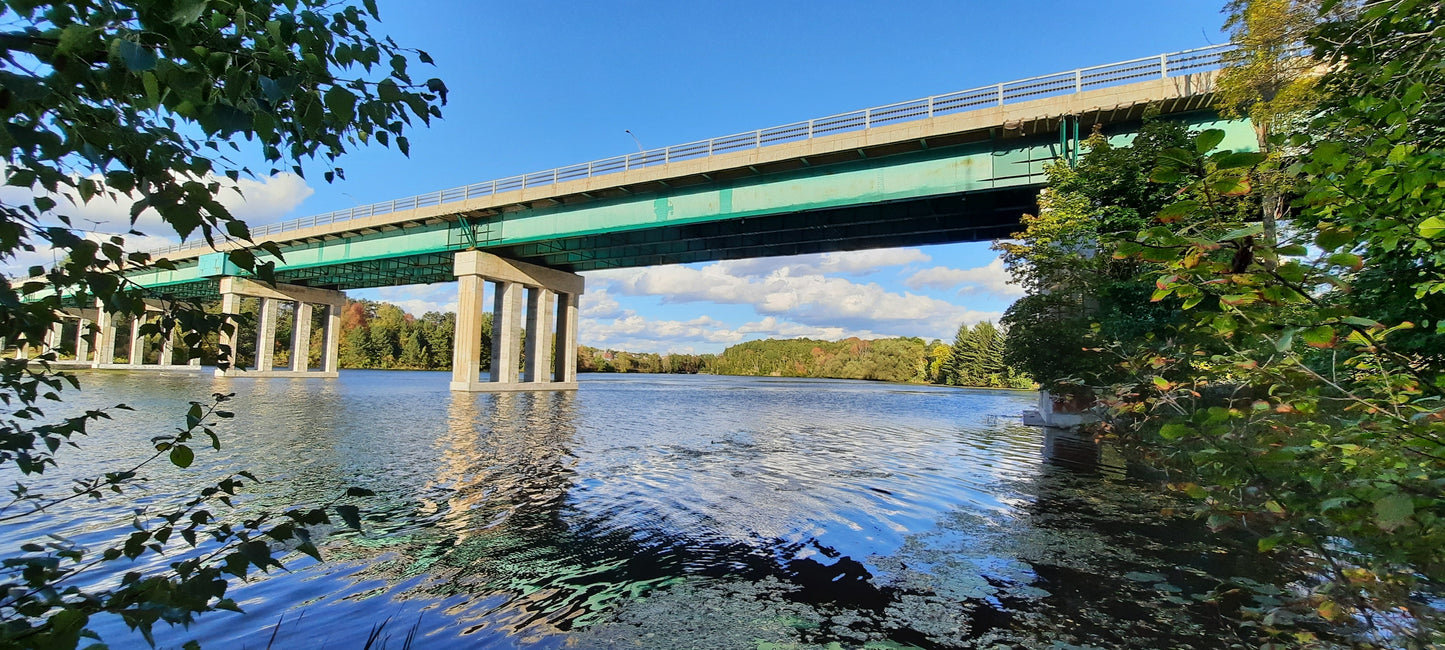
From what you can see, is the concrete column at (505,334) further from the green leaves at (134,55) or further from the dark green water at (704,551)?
the green leaves at (134,55)

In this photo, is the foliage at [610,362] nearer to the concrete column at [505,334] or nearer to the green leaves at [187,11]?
the concrete column at [505,334]

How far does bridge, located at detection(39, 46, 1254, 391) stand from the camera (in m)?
25.4

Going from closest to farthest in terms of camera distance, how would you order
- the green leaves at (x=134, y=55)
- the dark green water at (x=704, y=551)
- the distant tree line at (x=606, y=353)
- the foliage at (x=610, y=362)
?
the green leaves at (x=134, y=55), the dark green water at (x=704, y=551), the distant tree line at (x=606, y=353), the foliage at (x=610, y=362)

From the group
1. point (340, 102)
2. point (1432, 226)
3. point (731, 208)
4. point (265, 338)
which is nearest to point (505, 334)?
point (731, 208)

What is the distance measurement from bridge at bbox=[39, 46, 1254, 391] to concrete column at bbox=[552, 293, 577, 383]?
17 cm

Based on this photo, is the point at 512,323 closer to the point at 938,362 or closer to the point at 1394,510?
the point at 1394,510

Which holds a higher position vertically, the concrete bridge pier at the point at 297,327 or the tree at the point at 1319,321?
the concrete bridge pier at the point at 297,327

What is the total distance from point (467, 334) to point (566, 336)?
436 inches

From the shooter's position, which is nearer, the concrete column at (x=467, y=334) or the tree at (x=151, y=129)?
the tree at (x=151, y=129)

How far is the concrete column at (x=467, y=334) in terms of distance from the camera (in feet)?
149

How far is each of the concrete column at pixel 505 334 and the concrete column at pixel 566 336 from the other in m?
7.28

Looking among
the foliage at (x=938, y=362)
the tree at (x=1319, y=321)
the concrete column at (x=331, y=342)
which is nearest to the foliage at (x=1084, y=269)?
the tree at (x=1319, y=321)

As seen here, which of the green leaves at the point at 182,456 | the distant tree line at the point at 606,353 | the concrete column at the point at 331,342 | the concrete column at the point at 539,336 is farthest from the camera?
the distant tree line at the point at 606,353

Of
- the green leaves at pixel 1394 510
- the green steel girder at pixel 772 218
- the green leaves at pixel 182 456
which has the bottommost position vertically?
the green leaves at pixel 1394 510
